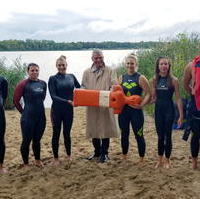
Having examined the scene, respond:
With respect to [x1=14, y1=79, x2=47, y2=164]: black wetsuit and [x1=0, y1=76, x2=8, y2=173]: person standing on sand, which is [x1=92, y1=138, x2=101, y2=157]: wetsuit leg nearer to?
[x1=14, y1=79, x2=47, y2=164]: black wetsuit

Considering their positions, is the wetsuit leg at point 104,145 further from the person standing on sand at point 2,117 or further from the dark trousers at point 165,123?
the person standing on sand at point 2,117

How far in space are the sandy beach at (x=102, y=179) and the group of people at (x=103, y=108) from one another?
10.5 inches

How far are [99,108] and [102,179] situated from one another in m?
1.18

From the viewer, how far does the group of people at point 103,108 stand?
17.0ft

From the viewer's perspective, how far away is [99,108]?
18.5 feet

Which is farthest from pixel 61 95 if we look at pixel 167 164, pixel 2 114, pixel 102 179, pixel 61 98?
A: pixel 167 164

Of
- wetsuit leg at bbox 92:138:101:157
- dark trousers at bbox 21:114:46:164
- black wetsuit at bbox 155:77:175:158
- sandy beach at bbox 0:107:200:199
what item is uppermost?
black wetsuit at bbox 155:77:175:158

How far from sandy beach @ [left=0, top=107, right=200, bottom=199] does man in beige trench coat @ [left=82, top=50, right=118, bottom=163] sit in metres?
0.52

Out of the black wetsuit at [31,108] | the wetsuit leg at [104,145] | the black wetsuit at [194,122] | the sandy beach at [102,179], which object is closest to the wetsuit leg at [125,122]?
the wetsuit leg at [104,145]

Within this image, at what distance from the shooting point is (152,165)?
5.60 m

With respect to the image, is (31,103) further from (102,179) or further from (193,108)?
(193,108)

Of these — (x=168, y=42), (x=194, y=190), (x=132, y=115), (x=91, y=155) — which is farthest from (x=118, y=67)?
(x=194, y=190)

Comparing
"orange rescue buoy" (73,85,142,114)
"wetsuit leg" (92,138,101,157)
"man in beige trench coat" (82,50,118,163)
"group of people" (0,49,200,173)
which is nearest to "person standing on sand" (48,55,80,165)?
"group of people" (0,49,200,173)

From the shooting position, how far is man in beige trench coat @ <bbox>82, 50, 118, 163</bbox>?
553 centimetres
